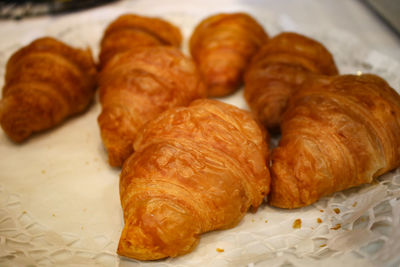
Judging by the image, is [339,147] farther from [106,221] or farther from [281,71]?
[106,221]

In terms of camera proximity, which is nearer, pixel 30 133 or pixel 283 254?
pixel 283 254

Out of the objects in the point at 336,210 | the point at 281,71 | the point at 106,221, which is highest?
the point at 281,71

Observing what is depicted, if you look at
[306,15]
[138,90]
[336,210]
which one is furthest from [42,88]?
[306,15]

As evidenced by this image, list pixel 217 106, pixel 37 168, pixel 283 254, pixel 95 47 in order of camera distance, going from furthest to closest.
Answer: pixel 95 47, pixel 37 168, pixel 217 106, pixel 283 254

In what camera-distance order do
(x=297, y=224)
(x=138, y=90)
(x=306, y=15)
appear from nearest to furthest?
(x=297, y=224) → (x=138, y=90) → (x=306, y=15)

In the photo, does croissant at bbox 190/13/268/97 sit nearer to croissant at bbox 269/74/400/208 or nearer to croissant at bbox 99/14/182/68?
croissant at bbox 99/14/182/68

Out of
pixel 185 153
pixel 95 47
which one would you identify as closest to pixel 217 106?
pixel 185 153

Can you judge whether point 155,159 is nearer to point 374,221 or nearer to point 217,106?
point 217,106
